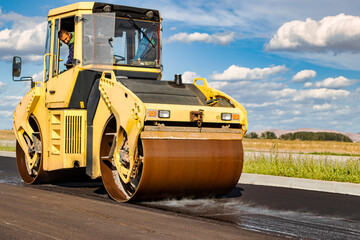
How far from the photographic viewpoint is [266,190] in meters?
10.5

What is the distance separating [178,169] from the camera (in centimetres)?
790

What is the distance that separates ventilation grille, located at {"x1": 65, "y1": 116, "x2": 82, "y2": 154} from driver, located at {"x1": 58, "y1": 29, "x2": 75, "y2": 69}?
1.03m

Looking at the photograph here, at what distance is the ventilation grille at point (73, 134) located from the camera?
952cm

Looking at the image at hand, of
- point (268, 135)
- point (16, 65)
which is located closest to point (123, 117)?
point (16, 65)

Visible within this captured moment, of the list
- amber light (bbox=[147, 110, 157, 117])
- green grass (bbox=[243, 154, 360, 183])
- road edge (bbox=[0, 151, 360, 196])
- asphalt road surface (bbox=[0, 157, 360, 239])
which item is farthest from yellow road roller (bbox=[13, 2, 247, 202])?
green grass (bbox=[243, 154, 360, 183])

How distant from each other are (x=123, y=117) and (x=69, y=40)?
281 cm

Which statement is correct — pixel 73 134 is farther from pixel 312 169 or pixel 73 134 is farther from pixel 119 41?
pixel 312 169

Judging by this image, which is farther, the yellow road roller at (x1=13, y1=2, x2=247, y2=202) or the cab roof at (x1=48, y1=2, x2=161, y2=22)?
the cab roof at (x1=48, y1=2, x2=161, y2=22)

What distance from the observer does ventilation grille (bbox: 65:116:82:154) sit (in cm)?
952

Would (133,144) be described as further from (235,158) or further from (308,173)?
(308,173)

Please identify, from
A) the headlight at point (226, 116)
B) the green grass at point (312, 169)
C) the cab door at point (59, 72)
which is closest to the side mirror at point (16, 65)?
the cab door at point (59, 72)

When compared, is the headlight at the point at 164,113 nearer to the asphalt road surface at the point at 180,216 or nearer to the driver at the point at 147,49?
the asphalt road surface at the point at 180,216

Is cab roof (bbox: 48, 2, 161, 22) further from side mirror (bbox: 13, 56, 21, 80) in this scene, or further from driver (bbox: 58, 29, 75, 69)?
side mirror (bbox: 13, 56, 21, 80)

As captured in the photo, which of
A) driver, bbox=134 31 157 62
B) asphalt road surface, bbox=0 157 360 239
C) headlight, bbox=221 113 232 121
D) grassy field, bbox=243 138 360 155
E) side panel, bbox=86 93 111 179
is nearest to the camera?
asphalt road surface, bbox=0 157 360 239
